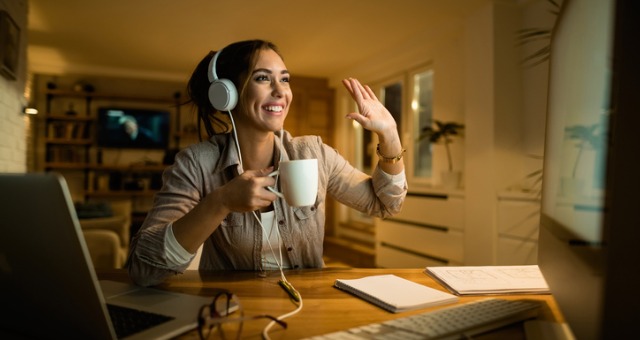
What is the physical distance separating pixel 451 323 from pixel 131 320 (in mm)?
518

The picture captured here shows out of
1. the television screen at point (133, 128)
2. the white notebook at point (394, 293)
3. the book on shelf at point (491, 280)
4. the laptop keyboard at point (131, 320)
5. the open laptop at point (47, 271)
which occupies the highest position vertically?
the television screen at point (133, 128)

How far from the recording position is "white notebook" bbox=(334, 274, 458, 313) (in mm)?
807

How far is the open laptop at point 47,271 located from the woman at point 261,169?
368 millimetres

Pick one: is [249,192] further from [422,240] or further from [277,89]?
[422,240]

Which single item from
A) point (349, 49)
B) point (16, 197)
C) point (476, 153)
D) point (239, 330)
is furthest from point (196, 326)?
point (349, 49)

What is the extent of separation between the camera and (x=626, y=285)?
403 millimetres

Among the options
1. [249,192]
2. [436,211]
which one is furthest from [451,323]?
[436,211]

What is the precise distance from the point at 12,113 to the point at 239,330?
10.6 feet

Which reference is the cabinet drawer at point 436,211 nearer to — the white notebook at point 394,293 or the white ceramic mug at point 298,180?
the white notebook at point 394,293

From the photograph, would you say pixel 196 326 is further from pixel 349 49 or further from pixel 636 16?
pixel 349 49

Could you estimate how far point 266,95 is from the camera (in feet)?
4.20

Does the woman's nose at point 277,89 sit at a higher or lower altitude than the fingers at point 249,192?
higher

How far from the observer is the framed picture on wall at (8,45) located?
2672 mm

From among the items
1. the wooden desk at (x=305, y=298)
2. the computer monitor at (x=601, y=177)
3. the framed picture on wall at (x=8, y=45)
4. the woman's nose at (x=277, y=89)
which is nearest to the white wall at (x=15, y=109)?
the framed picture on wall at (x=8, y=45)
